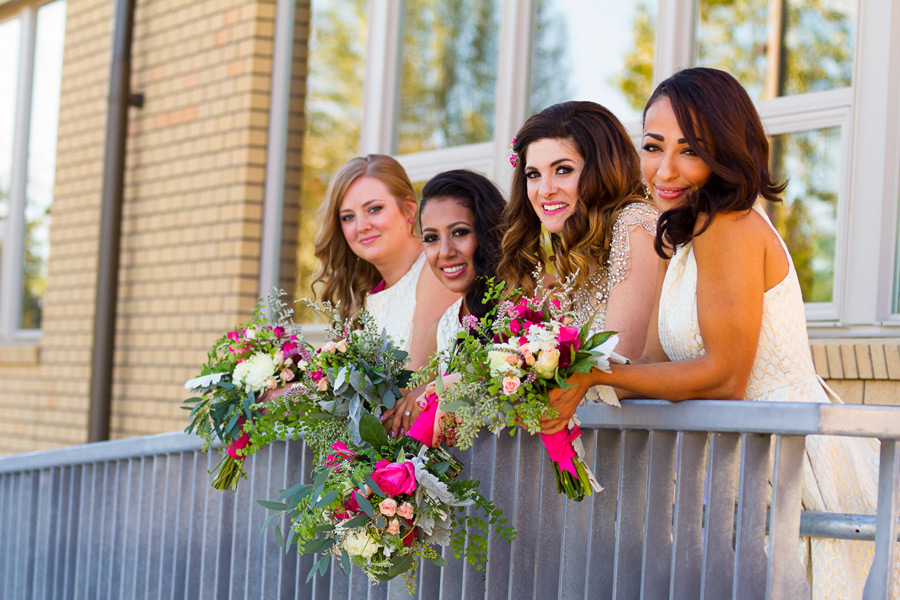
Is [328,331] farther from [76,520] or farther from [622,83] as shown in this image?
[622,83]

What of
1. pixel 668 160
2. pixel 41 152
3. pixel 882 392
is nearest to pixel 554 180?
pixel 668 160

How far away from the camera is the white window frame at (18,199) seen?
908cm

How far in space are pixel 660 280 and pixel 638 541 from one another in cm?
70

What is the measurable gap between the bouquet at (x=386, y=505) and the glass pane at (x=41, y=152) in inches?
270

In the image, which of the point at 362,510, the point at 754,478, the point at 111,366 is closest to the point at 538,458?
the point at 362,510

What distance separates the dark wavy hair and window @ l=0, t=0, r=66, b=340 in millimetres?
7406

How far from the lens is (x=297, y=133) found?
672 cm

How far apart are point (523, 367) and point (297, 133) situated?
4.69 meters

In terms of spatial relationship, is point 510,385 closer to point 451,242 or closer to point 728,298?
point 728,298

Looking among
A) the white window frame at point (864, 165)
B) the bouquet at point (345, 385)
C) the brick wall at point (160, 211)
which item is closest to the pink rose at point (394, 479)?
the bouquet at point (345, 385)

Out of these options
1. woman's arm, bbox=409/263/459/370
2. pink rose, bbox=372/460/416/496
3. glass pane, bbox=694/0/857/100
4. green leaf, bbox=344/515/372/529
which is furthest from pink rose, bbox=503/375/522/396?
glass pane, bbox=694/0/857/100

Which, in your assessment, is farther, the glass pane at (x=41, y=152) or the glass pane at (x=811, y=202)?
the glass pane at (x=41, y=152)

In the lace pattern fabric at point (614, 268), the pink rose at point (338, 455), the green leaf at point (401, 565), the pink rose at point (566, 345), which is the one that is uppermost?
the lace pattern fabric at point (614, 268)

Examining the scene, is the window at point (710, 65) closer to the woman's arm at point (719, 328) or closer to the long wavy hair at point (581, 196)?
the long wavy hair at point (581, 196)
